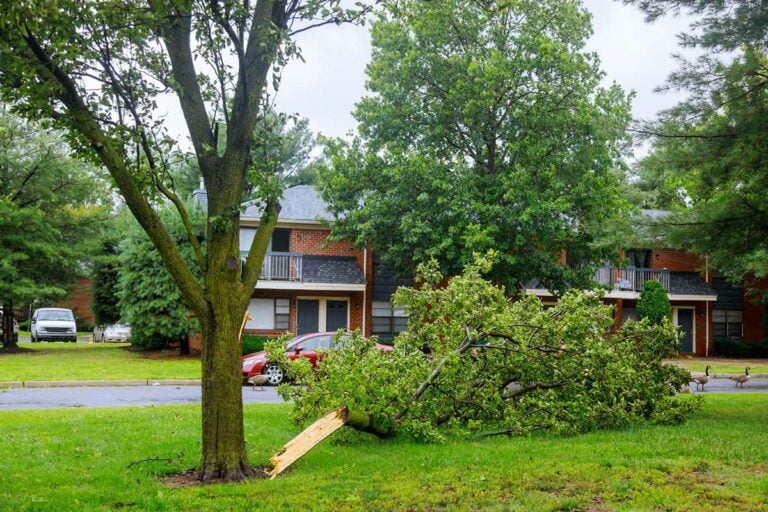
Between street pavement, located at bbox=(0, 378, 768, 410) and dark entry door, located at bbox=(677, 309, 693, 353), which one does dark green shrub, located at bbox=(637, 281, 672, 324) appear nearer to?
dark entry door, located at bbox=(677, 309, 693, 353)

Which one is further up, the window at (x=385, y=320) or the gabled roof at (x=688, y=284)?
the gabled roof at (x=688, y=284)

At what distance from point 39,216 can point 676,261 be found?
26.7 meters

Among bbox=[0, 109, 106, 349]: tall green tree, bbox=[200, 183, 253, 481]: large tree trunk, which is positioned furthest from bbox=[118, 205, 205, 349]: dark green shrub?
bbox=[200, 183, 253, 481]: large tree trunk

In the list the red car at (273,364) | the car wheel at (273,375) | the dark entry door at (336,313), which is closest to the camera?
the red car at (273,364)

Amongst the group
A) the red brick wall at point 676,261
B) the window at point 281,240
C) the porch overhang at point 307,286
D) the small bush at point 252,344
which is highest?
the window at point 281,240

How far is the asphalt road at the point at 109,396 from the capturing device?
13391 millimetres

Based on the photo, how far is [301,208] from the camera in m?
29.0

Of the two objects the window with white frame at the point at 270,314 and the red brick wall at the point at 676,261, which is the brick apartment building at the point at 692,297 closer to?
the red brick wall at the point at 676,261

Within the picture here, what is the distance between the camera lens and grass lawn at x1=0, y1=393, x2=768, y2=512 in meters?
5.99

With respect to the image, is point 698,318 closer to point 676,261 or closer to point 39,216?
point 676,261

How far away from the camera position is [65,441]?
8562mm

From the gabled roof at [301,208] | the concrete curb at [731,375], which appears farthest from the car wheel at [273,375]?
the concrete curb at [731,375]

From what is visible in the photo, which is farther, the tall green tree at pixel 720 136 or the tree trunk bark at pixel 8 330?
the tree trunk bark at pixel 8 330

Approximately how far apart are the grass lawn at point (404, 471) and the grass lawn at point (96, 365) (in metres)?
8.12
